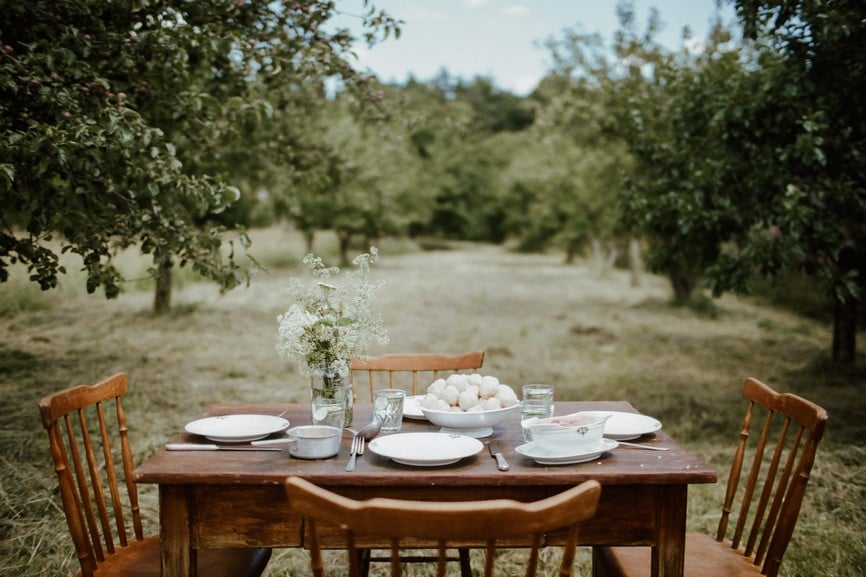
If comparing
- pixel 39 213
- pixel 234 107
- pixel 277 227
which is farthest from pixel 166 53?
pixel 277 227

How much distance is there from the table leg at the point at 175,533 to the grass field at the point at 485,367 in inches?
69.7

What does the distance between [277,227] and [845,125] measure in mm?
30533

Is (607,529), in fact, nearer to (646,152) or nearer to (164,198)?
(164,198)

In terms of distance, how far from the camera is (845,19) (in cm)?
493

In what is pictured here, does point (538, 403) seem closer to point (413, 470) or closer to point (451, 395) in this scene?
point (451, 395)

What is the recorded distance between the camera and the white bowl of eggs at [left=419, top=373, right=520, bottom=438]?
2584mm

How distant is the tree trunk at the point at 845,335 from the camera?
8375 millimetres

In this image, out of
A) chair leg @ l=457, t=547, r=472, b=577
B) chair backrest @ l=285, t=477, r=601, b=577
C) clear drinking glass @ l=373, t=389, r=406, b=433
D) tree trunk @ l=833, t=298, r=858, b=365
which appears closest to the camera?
chair backrest @ l=285, t=477, r=601, b=577

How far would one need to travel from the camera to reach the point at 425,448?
2359mm

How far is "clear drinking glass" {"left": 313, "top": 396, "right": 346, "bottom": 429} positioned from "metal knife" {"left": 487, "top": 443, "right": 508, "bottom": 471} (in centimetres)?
53

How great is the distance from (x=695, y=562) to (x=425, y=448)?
1107 millimetres

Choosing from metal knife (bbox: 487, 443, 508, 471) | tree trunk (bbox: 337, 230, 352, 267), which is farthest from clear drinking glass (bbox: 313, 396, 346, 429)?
tree trunk (bbox: 337, 230, 352, 267)

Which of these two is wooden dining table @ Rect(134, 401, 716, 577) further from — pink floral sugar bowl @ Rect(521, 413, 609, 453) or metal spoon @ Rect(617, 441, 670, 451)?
metal spoon @ Rect(617, 441, 670, 451)

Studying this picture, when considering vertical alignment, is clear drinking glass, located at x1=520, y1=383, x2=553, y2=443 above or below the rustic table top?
above
